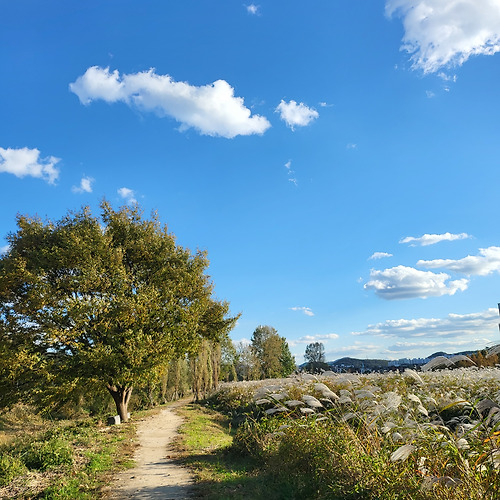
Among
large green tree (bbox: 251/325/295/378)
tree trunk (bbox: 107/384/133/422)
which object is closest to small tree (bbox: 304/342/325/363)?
large green tree (bbox: 251/325/295/378)

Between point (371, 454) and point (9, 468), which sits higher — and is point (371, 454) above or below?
above

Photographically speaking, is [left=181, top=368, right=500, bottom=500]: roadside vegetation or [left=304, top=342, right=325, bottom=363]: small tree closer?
[left=181, top=368, right=500, bottom=500]: roadside vegetation

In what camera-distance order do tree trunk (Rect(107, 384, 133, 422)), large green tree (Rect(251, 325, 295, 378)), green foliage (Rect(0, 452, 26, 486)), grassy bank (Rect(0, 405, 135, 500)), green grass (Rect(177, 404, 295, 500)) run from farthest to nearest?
large green tree (Rect(251, 325, 295, 378)), tree trunk (Rect(107, 384, 133, 422)), green foliage (Rect(0, 452, 26, 486)), grassy bank (Rect(0, 405, 135, 500)), green grass (Rect(177, 404, 295, 500))

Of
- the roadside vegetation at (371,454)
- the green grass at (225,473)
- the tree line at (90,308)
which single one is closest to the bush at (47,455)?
the green grass at (225,473)

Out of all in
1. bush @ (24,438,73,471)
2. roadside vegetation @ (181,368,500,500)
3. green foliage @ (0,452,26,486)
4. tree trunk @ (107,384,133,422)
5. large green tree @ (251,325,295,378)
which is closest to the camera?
roadside vegetation @ (181,368,500,500)

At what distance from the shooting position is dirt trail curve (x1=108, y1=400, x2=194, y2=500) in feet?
23.2

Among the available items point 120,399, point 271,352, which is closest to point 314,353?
point 271,352

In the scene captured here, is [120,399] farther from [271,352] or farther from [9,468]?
[271,352]

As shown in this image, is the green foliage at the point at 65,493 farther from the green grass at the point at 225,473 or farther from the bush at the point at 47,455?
the green grass at the point at 225,473

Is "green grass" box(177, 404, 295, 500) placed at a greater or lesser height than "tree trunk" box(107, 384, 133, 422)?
lesser

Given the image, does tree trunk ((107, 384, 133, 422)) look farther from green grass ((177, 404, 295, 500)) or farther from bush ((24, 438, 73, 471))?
bush ((24, 438, 73, 471))

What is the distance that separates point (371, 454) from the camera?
5.57 metres

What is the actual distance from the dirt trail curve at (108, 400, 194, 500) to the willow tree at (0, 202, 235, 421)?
148 inches

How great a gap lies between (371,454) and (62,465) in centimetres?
688
